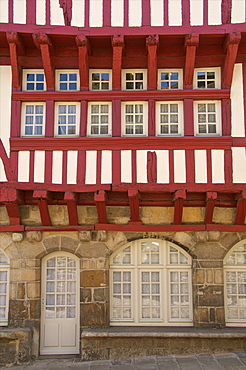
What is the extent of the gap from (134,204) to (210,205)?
1401 millimetres

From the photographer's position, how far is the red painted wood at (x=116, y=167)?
6.81 metres

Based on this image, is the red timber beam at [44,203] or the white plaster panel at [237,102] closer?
the red timber beam at [44,203]

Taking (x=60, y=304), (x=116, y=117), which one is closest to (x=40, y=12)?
(x=116, y=117)

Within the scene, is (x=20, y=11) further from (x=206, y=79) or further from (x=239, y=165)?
(x=239, y=165)

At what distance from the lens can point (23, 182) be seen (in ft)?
22.2

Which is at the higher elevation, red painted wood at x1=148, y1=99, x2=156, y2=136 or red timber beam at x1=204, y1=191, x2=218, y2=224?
red painted wood at x1=148, y1=99, x2=156, y2=136

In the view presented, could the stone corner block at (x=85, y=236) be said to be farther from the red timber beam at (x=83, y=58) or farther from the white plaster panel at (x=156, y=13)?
the white plaster panel at (x=156, y=13)

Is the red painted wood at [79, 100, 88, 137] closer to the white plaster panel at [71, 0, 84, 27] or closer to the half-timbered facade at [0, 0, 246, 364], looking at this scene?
the half-timbered facade at [0, 0, 246, 364]

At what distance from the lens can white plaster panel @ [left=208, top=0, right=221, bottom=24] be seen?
688cm

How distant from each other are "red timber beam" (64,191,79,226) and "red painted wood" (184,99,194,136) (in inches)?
94.6

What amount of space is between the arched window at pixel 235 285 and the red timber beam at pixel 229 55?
311 centimetres

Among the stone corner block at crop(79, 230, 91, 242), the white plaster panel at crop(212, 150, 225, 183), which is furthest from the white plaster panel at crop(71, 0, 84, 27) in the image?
the stone corner block at crop(79, 230, 91, 242)

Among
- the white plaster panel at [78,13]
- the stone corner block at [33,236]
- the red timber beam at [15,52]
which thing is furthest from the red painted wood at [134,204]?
the white plaster panel at [78,13]

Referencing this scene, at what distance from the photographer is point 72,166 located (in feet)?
22.5
